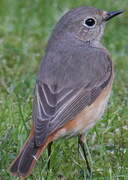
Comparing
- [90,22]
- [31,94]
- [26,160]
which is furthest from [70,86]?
[31,94]

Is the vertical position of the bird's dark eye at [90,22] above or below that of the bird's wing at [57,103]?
above

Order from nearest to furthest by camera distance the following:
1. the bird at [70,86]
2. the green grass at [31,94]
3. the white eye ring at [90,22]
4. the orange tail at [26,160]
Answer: the orange tail at [26,160] → the bird at [70,86] → the green grass at [31,94] → the white eye ring at [90,22]

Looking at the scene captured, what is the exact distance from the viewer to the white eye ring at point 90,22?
7792 mm

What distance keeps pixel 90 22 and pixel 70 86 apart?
3.89 ft

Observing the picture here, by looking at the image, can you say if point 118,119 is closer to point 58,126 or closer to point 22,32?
point 58,126

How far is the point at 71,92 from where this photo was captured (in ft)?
22.6

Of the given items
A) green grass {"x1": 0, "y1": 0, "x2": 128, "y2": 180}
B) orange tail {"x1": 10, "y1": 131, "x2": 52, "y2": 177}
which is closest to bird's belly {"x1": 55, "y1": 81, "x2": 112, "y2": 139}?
orange tail {"x1": 10, "y1": 131, "x2": 52, "y2": 177}

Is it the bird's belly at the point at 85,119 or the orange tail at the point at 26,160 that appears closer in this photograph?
the orange tail at the point at 26,160

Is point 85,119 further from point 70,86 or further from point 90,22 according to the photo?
point 90,22

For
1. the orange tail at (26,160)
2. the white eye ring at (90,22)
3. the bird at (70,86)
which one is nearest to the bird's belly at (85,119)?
the bird at (70,86)

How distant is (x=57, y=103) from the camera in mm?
6719

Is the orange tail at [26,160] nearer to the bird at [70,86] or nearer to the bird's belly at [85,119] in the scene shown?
the bird at [70,86]

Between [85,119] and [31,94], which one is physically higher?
[31,94]

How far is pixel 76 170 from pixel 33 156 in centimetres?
101
